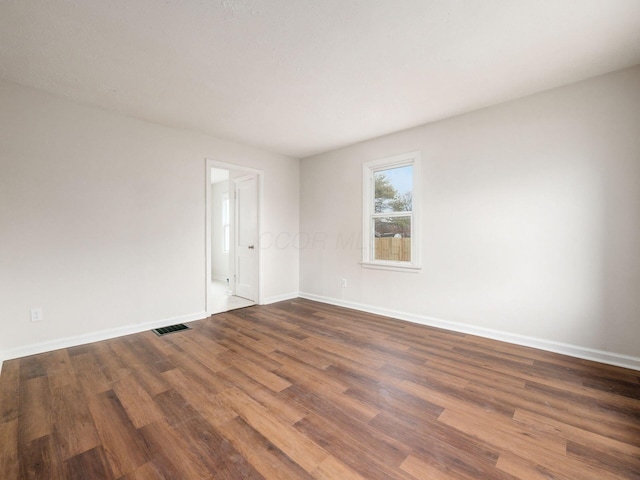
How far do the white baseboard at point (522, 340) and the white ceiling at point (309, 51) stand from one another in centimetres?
253

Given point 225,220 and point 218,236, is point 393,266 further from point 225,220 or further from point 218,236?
point 218,236

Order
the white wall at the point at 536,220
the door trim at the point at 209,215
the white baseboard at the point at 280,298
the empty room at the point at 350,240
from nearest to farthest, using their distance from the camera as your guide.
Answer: the empty room at the point at 350,240
the white wall at the point at 536,220
the door trim at the point at 209,215
the white baseboard at the point at 280,298

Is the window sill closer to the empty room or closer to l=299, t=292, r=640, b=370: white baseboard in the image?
the empty room

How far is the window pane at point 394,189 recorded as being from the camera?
3.89m

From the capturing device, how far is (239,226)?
209 inches

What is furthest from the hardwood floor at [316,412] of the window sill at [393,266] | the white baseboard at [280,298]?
the white baseboard at [280,298]

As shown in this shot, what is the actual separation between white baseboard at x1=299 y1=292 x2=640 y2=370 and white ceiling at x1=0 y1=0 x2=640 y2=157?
2534 mm

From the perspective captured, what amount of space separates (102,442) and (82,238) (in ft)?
7.53

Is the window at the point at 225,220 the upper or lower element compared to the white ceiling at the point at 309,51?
lower

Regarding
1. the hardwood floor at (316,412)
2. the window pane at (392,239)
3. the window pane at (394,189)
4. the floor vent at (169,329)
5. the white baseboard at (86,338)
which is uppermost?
the window pane at (394,189)

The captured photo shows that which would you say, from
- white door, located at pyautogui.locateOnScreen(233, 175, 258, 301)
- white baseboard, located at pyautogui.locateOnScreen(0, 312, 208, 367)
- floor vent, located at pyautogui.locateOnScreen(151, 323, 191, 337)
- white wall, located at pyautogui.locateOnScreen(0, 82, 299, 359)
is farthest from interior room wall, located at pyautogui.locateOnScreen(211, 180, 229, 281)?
floor vent, located at pyautogui.locateOnScreen(151, 323, 191, 337)

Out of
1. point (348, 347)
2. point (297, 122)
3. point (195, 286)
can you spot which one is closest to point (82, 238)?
point (195, 286)

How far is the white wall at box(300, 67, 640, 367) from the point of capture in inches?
98.0

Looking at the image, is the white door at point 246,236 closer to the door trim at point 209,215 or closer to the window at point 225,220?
the door trim at point 209,215
